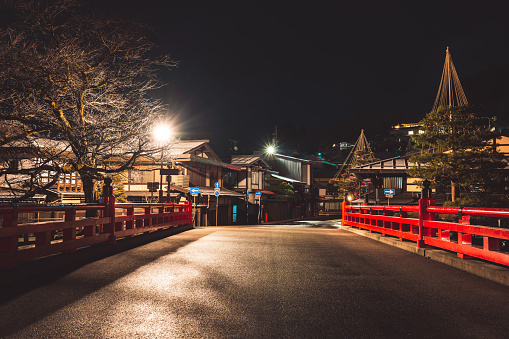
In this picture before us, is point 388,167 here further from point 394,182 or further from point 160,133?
point 160,133

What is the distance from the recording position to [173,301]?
4.58 metres

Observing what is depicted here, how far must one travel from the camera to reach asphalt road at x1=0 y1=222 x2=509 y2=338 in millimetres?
3646

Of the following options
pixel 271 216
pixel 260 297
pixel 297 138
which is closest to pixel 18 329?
pixel 260 297

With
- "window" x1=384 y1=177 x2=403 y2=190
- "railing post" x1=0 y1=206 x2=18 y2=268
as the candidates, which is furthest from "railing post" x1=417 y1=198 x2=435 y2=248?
"window" x1=384 y1=177 x2=403 y2=190

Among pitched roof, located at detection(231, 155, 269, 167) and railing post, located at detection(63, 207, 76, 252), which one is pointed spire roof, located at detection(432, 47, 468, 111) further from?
railing post, located at detection(63, 207, 76, 252)

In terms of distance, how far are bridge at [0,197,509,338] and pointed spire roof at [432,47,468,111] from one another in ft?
70.2

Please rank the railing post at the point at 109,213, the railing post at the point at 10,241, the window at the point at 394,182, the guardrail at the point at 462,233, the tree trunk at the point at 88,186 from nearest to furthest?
the railing post at the point at 10,241 < the guardrail at the point at 462,233 < the railing post at the point at 109,213 < the tree trunk at the point at 88,186 < the window at the point at 394,182

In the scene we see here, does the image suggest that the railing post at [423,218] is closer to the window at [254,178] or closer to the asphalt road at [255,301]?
the asphalt road at [255,301]

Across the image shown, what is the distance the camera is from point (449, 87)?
88.5 feet

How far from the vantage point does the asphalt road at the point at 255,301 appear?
12.0 ft

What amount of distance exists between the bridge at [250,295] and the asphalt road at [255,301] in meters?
0.01

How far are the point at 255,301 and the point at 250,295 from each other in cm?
28

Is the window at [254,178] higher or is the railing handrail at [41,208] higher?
the window at [254,178]

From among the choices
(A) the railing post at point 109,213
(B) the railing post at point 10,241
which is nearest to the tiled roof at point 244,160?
(A) the railing post at point 109,213
